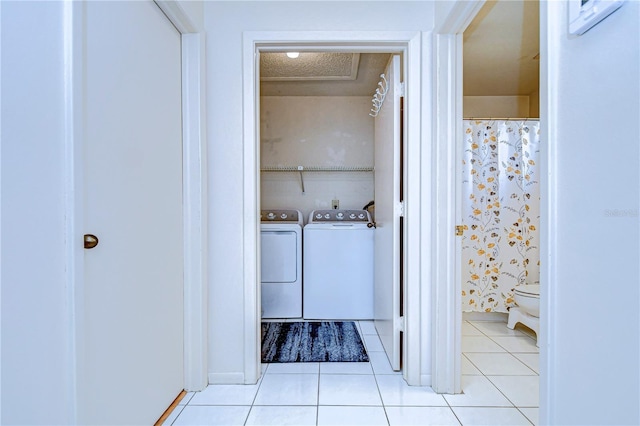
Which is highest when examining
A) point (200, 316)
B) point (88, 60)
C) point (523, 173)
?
point (88, 60)

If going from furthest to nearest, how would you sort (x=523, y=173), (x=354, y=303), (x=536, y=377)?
(x=354, y=303) < (x=523, y=173) < (x=536, y=377)

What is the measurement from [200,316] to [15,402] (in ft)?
3.03

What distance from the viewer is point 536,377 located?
1.85 metres

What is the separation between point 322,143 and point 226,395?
8.03ft

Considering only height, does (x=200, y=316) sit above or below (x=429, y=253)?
below

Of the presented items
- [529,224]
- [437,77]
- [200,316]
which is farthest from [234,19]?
[529,224]

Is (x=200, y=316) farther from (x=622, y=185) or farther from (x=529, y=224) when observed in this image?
(x=529, y=224)

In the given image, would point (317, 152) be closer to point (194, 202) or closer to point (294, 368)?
point (194, 202)

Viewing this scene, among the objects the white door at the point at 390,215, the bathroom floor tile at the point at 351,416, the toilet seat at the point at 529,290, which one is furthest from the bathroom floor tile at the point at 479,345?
the bathroom floor tile at the point at 351,416

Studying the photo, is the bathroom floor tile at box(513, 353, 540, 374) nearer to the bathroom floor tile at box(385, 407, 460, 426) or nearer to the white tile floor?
the white tile floor

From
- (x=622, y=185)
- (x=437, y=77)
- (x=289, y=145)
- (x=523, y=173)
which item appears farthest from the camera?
(x=289, y=145)

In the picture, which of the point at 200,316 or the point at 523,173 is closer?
the point at 200,316

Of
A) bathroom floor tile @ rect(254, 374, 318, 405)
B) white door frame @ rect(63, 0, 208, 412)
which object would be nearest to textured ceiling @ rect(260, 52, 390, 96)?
white door frame @ rect(63, 0, 208, 412)

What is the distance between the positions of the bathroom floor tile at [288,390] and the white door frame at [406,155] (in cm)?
10
